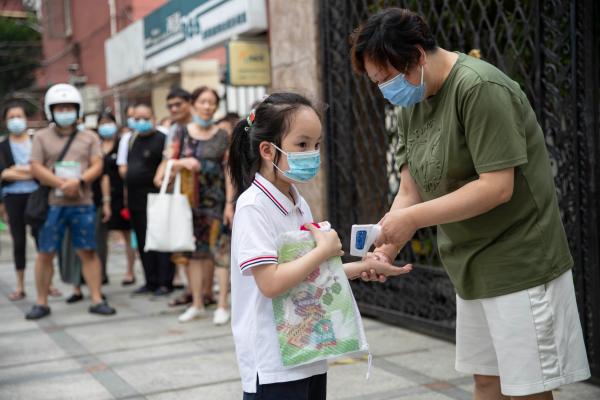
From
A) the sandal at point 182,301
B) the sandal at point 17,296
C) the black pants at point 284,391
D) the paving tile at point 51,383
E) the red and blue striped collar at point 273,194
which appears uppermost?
the red and blue striped collar at point 273,194

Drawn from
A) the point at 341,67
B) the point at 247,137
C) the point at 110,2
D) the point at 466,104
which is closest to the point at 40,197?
the point at 341,67

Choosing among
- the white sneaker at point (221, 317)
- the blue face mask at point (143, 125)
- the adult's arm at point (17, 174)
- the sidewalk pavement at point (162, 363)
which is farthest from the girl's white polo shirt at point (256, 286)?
the adult's arm at point (17, 174)

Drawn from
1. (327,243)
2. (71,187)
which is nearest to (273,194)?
(327,243)

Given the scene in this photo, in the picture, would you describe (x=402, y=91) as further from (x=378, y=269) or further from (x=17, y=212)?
(x=17, y=212)

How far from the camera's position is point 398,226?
7.92 feet

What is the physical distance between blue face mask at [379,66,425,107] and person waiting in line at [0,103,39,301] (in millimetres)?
5783

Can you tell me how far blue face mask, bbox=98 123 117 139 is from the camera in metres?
8.49

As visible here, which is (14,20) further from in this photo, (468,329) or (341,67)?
(468,329)

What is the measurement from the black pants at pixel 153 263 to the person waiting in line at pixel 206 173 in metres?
1.49

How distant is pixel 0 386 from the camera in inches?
188

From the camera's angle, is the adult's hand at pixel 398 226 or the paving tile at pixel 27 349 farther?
the paving tile at pixel 27 349

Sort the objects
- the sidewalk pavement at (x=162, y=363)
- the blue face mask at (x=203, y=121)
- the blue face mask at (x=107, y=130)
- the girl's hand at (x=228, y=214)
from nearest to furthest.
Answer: the sidewalk pavement at (x=162, y=363) < the girl's hand at (x=228, y=214) < the blue face mask at (x=203, y=121) < the blue face mask at (x=107, y=130)

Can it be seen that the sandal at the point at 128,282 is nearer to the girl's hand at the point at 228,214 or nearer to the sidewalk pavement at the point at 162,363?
the sidewalk pavement at the point at 162,363

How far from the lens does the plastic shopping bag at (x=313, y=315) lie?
2350mm
